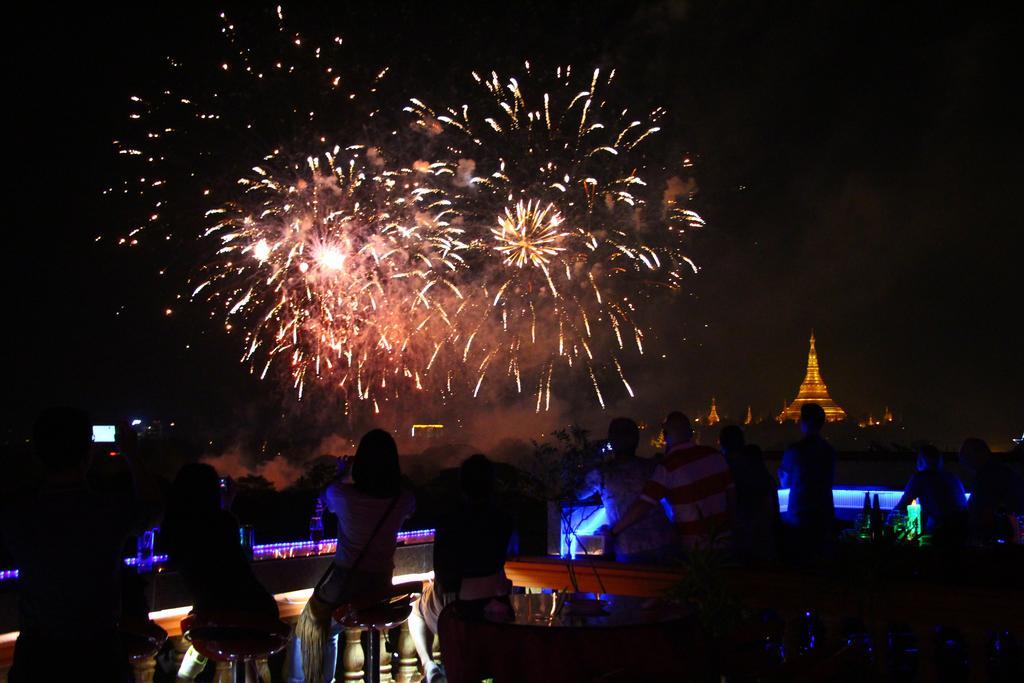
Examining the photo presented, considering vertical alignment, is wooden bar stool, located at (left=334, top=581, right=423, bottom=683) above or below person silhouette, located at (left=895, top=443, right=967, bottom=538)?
below

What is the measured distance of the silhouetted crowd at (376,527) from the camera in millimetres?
3441

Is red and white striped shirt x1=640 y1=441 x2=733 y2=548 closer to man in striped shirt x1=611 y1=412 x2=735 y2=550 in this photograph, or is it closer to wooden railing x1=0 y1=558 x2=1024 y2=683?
man in striped shirt x1=611 y1=412 x2=735 y2=550

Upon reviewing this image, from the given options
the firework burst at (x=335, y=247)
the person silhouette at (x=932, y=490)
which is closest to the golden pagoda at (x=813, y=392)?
the firework burst at (x=335, y=247)

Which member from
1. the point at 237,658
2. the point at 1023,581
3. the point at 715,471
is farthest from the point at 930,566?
the point at 237,658

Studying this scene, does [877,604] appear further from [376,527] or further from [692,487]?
[376,527]

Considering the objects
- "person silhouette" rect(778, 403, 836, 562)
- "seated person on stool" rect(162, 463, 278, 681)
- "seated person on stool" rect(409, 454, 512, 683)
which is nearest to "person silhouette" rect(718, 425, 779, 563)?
"person silhouette" rect(778, 403, 836, 562)

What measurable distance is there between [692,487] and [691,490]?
18 mm

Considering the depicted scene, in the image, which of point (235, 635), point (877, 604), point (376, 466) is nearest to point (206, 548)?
point (235, 635)

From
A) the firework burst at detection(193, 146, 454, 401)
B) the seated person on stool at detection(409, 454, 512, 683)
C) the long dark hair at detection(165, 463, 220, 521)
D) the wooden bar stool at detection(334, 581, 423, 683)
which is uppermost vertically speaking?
the firework burst at detection(193, 146, 454, 401)

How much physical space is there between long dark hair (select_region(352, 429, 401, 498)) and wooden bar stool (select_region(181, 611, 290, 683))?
102cm

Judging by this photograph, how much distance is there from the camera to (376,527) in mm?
5398

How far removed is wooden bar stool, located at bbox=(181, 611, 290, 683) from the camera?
4406 millimetres

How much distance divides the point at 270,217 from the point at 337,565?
1030cm

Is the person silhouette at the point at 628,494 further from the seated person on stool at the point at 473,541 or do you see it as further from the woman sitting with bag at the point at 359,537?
the woman sitting with bag at the point at 359,537
